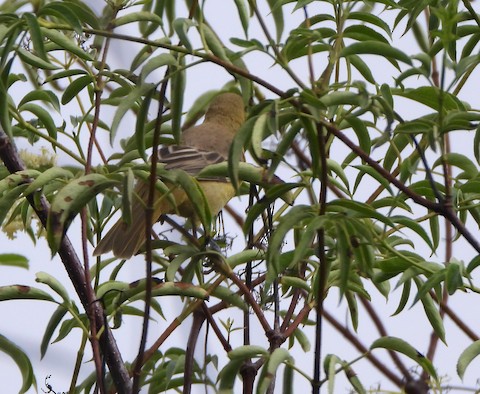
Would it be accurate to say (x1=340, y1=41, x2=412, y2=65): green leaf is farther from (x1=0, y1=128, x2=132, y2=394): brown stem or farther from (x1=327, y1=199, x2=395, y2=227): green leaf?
(x1=0, y1=128, x2=132, y2=394): brown stem

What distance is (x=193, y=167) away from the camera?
15.2ft

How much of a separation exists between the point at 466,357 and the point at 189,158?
2783 millimetres

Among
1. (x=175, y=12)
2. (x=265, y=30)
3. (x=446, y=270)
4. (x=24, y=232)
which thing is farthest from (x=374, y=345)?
(x=24, y=232)

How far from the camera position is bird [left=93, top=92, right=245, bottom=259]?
3.22 metres

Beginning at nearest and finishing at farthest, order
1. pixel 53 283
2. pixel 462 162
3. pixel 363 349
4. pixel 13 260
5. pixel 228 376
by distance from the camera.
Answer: pixel 13 260 < pixel 228 376 < pixel 53 283 < pixel 462 162 < pixel 363 349

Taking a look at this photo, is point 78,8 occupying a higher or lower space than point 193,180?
higher

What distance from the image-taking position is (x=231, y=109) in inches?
234

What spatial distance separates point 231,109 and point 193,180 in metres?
3.85

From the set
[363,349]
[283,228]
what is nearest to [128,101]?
[283,228]

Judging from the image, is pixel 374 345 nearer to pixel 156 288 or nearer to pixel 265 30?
pixel 156 288

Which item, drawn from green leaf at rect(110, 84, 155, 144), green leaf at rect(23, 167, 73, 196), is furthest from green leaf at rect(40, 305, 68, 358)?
green leaf at rect(110, 84, 155, 144)

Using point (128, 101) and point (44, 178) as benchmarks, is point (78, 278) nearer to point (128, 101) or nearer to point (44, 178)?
point (44, 178)

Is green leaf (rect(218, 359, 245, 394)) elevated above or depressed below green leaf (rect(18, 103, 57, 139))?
below

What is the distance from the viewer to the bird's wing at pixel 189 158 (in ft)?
15.2
